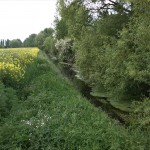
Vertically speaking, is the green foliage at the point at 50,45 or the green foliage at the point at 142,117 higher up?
the green foliage at the point at 50,45

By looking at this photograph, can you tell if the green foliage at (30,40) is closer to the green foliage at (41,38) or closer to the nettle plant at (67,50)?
the green foliage at (41,38)

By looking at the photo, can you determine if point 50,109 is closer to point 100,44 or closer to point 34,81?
point 34,81

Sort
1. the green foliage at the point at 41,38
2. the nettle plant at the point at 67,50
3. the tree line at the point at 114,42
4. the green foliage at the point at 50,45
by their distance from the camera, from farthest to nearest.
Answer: the green foliage at the point at 41,38 < the green foliage at the point at 50,45 < the nettle plant at the point at 67,50 < the tree line at the point at 114,42

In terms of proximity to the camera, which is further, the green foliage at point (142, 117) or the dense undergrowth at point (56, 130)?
the green foliage at point (142, 117)

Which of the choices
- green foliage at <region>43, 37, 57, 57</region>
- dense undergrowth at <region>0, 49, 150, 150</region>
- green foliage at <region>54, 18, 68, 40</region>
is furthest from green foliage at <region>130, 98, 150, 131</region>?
green foliage at <region>43, 37, 57, 57</region>

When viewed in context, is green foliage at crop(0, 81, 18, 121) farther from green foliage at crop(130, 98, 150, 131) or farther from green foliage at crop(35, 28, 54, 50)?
green foliage at crop(35, 28, 54, 50)

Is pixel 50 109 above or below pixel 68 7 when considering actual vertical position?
below

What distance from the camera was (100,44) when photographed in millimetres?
19031

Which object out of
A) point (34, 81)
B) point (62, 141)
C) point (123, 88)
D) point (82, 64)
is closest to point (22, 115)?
point (62, 141)

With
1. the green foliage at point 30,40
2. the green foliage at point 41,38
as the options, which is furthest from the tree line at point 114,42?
the green foliage at point 30,40

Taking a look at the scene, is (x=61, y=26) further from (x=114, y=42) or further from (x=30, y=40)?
(x=30, y=40)

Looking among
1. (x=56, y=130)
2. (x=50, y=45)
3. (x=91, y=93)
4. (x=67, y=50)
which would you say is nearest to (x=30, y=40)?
(x=50, y=45)

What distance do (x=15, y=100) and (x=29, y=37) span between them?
104202 mm

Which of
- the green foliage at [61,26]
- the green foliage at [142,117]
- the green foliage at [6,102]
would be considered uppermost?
the green foliage at [61,26]
